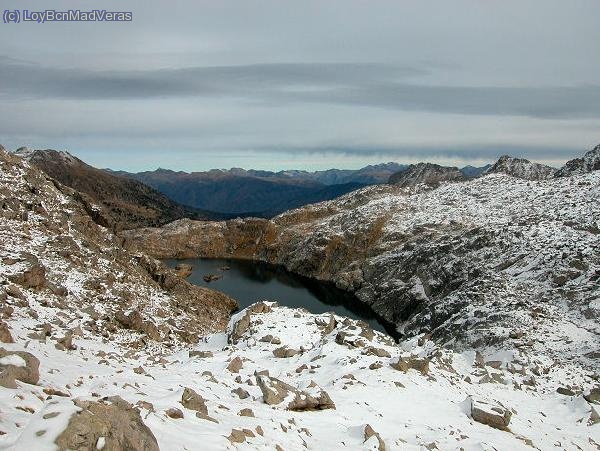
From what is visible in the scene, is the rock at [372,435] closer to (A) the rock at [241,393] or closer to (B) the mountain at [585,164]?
(A) the rock at [241,393]

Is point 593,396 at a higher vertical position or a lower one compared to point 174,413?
lower

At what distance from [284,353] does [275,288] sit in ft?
315

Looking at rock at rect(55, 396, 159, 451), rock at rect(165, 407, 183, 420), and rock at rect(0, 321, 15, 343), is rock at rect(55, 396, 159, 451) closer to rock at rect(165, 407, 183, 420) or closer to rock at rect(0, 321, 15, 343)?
rock at rect(165, 407, 183, 420)

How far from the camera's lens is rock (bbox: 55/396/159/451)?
349 inches

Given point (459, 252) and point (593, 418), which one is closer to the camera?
point (593, 418)

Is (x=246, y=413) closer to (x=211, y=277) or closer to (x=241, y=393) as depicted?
(x=241, y=393)

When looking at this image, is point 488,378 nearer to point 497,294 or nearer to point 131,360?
point 131,360

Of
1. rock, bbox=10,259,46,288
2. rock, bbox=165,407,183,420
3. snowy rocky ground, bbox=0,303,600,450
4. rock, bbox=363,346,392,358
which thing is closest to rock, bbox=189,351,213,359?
snowy rocky ground, bbox=0,303,600,450

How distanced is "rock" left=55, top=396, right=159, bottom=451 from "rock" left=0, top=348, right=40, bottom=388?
4452mm

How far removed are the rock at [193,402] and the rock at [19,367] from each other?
462cm

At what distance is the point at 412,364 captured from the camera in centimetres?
2712

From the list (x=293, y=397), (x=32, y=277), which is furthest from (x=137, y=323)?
(x=293, y=397)

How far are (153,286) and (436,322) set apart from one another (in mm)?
40709

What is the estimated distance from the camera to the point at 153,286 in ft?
191
